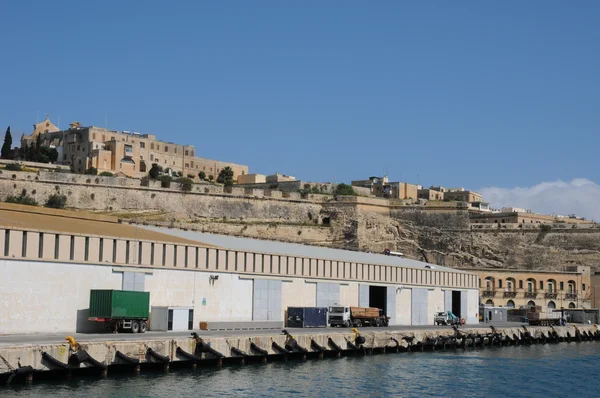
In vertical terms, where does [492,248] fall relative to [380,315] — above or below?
above

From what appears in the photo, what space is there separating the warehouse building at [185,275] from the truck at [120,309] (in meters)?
0.83

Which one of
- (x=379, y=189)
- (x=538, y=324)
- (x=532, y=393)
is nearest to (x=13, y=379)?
(x=532, y=393)

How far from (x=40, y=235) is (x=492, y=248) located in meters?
82.8

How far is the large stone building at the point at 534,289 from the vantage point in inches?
3789

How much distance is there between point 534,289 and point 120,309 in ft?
216

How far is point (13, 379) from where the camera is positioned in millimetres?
31141

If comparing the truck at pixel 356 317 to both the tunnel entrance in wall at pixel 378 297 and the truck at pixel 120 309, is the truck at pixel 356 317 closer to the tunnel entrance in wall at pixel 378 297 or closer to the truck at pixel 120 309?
the tunnel entrance in wall at pixel 378 297

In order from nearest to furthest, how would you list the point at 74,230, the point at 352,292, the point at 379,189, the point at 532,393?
the point at 532,393 < the point at 74,230 < the point at 352,292 < the point at 379,189

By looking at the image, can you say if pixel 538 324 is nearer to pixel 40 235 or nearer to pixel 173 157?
pixel 40 235

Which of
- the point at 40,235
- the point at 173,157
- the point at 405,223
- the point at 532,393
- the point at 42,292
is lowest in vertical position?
the point at 532,393

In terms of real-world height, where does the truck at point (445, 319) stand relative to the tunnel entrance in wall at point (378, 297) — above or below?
below

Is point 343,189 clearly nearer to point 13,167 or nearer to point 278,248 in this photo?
Answer: point 13,167

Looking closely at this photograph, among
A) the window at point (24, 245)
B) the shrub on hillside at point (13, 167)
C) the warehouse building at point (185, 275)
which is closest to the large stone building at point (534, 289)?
the warehouse building at point (185, 275)

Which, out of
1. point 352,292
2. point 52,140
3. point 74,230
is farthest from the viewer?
point 52,140
